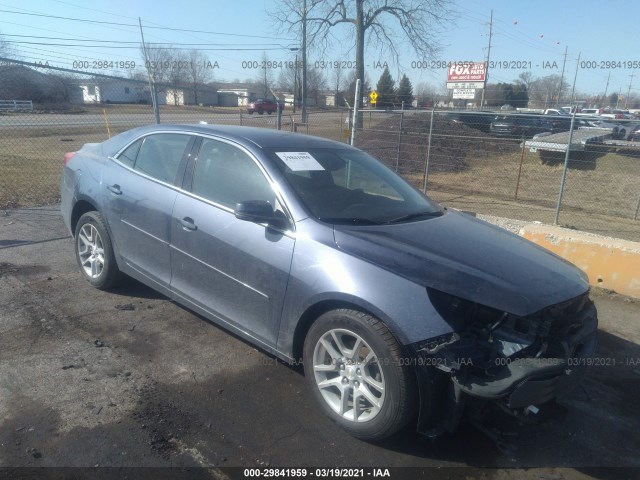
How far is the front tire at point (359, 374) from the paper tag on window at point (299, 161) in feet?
3.95

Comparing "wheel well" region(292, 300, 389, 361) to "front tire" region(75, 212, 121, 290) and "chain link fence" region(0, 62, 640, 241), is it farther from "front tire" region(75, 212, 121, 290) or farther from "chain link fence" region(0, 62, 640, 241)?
"chain link fence" region(0, 62, 640, 241)

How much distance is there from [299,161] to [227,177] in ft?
1.78

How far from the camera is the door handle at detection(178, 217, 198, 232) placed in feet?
11.9

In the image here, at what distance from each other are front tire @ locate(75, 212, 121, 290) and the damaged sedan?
94 mm

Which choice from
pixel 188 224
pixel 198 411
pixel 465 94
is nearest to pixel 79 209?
pixel 188 224

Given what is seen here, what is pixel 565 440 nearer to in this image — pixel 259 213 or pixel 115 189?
pixel 259 213

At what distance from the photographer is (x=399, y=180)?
4.37m

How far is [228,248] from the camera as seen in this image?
3.40 meters

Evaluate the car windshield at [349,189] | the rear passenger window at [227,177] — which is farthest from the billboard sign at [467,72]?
the rear passenger window at [227,177]

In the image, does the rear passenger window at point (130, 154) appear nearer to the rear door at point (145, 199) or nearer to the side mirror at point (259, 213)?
the rear door at point (145, 199)

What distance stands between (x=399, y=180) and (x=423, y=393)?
7.23 ft

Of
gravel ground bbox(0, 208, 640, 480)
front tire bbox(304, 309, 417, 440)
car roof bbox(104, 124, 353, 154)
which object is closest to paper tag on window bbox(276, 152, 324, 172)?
car roof bbox(104, 124, 353, 154)

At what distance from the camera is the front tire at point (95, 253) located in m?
4.52

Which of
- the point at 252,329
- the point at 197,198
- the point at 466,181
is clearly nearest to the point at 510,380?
the point at 252,329
